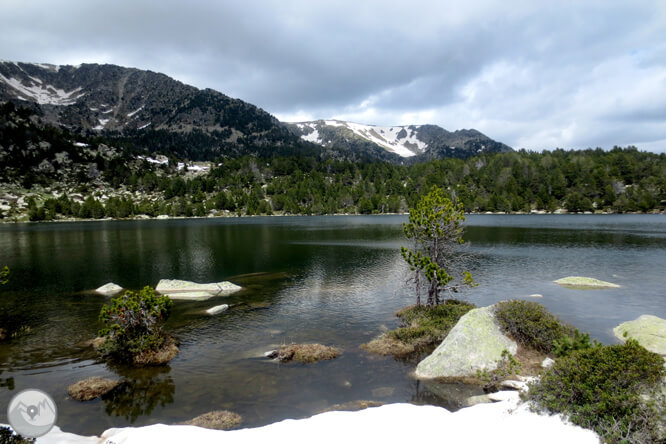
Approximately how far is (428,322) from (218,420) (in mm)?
17425

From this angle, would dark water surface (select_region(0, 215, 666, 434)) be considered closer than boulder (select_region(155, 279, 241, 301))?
Yes

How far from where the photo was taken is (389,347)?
974 inches

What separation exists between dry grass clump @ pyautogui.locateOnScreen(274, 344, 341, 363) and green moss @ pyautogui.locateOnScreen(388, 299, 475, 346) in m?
5.25

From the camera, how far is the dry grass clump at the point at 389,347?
79.5 feet

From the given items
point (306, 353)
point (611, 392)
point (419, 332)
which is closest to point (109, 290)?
point (306, 353)

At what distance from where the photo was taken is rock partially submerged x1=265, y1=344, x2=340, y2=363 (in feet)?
77.2

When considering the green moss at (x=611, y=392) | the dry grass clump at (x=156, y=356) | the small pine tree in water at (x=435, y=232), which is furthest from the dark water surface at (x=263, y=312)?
the green moss at (x=611, y=392)

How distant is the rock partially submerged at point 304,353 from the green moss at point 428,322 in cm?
530

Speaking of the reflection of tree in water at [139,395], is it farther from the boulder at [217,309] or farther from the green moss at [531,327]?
the green moss at [531,327]

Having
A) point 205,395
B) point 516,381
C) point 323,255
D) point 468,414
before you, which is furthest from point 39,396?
point 323,255

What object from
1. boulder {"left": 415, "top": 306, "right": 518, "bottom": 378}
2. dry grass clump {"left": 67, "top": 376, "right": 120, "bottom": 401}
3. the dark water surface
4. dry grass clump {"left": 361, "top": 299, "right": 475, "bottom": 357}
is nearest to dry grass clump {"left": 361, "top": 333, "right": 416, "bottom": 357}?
dry grass clump {"left": 361, "top": 299, "right": 475, "bottom": 357}

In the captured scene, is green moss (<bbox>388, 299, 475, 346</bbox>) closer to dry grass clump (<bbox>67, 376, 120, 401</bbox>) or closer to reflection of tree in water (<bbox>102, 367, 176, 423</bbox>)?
reflection of tree in water (<bbox>102, 367, 176, 423</bbox>)

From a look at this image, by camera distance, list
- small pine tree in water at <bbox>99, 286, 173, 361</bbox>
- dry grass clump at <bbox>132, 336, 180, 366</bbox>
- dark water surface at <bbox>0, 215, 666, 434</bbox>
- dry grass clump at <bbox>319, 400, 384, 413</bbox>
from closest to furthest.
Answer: dry grass clump at <bbox>319, 400, 384, 413</bbox> < dark water surface at <bbox>0, 215, 666, 434</bbox> < dry grass clump at <bbox>132, 336, 180, 366</bbox> < small pine tree in water at <bbox>99, 286, 173, 361</bbox>

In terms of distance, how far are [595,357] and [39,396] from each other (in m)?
17.9
